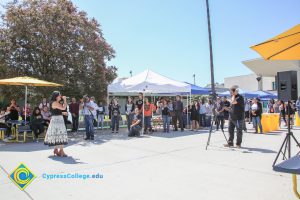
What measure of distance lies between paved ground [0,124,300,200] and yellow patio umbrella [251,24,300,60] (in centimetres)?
237

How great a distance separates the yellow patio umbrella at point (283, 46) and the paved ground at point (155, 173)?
237 centimetres

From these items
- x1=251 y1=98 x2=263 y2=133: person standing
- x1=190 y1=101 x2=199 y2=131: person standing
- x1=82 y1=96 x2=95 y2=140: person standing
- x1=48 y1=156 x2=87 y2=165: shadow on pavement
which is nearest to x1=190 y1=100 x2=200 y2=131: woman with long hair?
x1=190 y1=101 x2=199 y2=131: person standing

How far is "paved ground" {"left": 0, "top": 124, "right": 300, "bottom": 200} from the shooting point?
4.31m

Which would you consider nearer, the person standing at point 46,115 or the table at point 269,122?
the person standing at point 46,115

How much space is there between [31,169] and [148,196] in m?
3.03

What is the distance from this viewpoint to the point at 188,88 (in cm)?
1342

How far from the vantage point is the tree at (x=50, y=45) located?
42.8ft

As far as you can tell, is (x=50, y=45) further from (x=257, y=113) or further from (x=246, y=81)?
(x=246, y=81)

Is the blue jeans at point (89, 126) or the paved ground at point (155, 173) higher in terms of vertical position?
the blue jeans at point (89, 126)

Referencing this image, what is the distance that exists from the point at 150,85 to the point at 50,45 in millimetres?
5212

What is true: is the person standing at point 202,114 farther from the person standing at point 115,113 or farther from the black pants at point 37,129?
the black pants at point 37,129

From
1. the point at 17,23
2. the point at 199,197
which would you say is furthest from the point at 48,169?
the point at 17,23

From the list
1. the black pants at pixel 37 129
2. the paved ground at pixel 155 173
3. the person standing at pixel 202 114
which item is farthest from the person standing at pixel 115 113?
the person standing at pixel 202 114

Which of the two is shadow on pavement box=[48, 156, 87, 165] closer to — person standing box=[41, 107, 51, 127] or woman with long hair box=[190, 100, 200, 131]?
person standing box=[41, 107, 51, 127]
